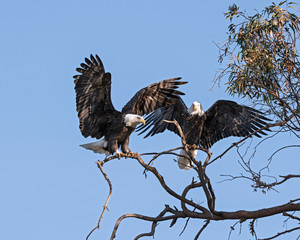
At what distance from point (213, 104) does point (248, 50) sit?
2009 millimetres

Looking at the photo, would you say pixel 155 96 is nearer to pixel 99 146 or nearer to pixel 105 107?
pixel 105 107

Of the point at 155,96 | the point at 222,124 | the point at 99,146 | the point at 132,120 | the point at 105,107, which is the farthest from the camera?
the point at 222,124

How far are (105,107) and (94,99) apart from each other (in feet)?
0.55

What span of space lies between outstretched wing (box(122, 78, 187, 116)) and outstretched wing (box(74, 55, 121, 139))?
0.28 meters

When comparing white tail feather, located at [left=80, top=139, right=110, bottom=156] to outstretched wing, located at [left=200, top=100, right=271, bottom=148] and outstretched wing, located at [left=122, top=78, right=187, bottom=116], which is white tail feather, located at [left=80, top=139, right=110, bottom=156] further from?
outstretched wing, located at [left=200, top=100, right=271, bottom=148]

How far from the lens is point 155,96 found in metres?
6.91

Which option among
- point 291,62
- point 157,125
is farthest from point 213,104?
point 291,62

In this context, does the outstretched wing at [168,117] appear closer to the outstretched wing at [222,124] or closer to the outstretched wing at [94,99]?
the outstretched wing at [222,124]

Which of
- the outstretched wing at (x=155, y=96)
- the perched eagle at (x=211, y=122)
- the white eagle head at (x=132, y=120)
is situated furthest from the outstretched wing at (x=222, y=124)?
the white eagle head at (x=132, y=120)

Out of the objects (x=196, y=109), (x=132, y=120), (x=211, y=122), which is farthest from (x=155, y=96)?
(x=211, y=122)

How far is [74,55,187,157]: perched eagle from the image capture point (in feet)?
21.1

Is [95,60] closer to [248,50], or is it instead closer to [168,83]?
[168,83]

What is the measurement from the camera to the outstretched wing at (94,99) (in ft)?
21.1

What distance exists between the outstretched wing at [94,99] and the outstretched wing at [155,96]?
0.90ft
